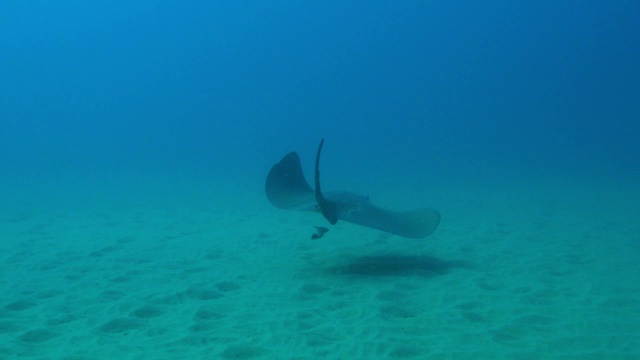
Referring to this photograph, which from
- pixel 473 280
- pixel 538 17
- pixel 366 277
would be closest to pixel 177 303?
pixel 366 277

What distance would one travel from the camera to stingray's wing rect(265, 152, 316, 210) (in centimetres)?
540

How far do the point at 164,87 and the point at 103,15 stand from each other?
2103 centimetres

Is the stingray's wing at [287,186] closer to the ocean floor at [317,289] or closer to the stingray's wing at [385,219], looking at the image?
the stingray's wing at [385,219]

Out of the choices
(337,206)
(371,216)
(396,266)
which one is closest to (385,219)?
(371,216)

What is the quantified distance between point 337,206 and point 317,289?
0.85 metres

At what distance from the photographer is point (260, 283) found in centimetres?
487

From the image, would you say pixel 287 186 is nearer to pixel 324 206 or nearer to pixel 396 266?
pixel 324 206

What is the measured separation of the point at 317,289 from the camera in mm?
4648

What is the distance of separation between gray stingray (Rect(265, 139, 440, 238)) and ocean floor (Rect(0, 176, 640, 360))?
55cm

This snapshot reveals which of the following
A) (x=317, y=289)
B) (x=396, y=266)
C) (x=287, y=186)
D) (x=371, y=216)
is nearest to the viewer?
(x=317, y=289)

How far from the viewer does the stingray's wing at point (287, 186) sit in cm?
540

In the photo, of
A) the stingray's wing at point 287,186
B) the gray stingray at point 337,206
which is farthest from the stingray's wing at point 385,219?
the stingray's wing at point 287,186

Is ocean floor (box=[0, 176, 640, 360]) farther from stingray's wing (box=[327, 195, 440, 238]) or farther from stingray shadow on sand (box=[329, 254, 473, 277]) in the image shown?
stingray's wing (box=[327, 195, 440, 238])

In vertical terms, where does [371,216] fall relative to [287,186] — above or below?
below
